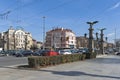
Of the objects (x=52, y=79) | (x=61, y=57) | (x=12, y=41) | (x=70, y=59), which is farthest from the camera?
(x=12, y=41)

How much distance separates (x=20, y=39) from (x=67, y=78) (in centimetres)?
15244

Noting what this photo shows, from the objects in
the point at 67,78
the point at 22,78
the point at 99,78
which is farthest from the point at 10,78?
the point at 99,78

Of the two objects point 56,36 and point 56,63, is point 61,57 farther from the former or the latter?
point 56,36

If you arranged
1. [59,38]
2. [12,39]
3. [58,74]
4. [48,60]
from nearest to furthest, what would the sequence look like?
1. [58,74]
2. [48,60]
3. [12,39]
4. [59,38]

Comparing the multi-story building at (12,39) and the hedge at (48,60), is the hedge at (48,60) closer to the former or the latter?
the hedge at (48,60)

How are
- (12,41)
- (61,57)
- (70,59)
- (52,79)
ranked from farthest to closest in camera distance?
1. (12,41)
2. (70,59)
3. (61,57)
4. (52,79)

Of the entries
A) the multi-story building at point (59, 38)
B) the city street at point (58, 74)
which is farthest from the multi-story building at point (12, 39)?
the city street at point (58, 74)

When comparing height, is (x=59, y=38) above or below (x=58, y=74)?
above

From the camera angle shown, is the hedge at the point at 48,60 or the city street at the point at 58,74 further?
the hedge at the point at 48,60

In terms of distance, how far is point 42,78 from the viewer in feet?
57.1

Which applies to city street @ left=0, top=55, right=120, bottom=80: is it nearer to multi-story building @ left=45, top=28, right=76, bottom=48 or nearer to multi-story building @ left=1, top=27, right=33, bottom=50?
multi-story building @ left=1, top=27, right=33, bottom=50

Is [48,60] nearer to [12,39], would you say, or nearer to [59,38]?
[12,39]

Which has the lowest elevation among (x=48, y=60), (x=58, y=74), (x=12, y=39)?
(x=58, y=74)

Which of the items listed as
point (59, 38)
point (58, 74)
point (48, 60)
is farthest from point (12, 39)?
point (58, 74)
